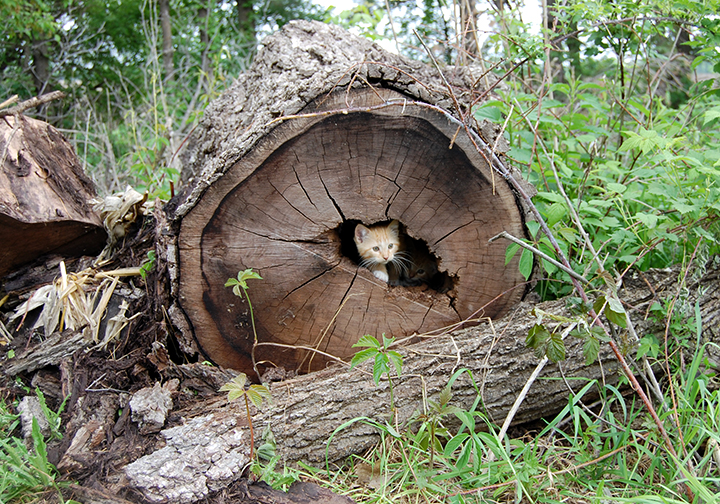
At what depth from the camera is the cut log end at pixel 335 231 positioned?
2141 mm

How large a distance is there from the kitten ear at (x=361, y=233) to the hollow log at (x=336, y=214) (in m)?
0.69

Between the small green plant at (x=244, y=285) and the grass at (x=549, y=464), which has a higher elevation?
the small green plant at (x=244, y=285)

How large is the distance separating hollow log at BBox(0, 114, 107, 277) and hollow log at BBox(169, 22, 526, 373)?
1.03 meters

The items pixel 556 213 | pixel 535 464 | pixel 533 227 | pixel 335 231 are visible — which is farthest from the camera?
pixel 335 231

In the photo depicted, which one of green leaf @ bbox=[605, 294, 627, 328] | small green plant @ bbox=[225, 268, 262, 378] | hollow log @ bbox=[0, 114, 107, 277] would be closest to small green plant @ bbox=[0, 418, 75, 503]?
small green plant @ bbox=[225, 268, 262, 378]

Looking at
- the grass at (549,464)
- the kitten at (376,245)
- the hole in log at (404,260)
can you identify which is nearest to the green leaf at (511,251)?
the grass at (549,464)

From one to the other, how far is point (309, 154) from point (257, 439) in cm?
124

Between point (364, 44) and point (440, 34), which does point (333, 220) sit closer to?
point (364, 44)

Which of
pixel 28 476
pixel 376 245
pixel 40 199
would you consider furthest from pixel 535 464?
pixel 40 199

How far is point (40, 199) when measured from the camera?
8.96 ft

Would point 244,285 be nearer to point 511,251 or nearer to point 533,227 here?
point 511,251

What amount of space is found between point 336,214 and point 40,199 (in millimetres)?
1764

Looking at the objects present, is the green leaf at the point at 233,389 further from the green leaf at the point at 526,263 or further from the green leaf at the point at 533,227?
the green leaf at the point at 533,227

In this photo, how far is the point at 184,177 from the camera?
3.77 meters
